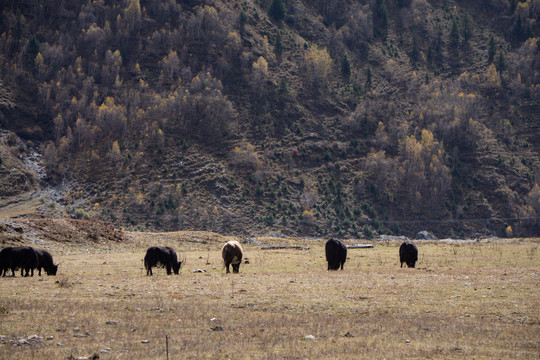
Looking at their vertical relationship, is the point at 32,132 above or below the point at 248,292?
above

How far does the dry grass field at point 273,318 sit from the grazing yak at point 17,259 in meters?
3.85

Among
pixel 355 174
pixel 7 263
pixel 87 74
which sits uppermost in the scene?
pixel 87 74

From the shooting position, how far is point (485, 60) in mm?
180875

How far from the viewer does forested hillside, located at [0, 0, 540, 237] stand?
12200cm

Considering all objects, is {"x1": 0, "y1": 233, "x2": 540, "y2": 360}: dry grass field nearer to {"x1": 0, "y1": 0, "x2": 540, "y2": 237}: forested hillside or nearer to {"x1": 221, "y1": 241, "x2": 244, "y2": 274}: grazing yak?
{"x1": 221, "y1": 241, "x2": 244, "y2": 274}: grazing yak

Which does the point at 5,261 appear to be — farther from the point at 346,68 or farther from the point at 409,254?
the point at 346,68

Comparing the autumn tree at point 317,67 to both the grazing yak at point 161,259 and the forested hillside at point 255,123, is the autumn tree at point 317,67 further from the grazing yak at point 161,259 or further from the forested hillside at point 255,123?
the grazing yak at point 161,259

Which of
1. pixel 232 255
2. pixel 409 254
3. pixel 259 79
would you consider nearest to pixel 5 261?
pixel 232 255

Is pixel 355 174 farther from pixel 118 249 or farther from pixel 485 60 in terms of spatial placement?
pixel 118 249

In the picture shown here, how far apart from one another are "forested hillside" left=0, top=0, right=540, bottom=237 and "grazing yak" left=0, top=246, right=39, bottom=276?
79.4 meters

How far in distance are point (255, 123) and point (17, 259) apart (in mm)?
117549

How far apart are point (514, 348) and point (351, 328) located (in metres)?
4.05

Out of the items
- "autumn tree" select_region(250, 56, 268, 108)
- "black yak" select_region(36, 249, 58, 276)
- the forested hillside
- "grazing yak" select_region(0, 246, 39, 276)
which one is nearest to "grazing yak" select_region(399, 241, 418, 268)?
"black yak" select_region(36, 249, 58, 276)

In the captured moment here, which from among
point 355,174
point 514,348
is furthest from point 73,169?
point 514,348
